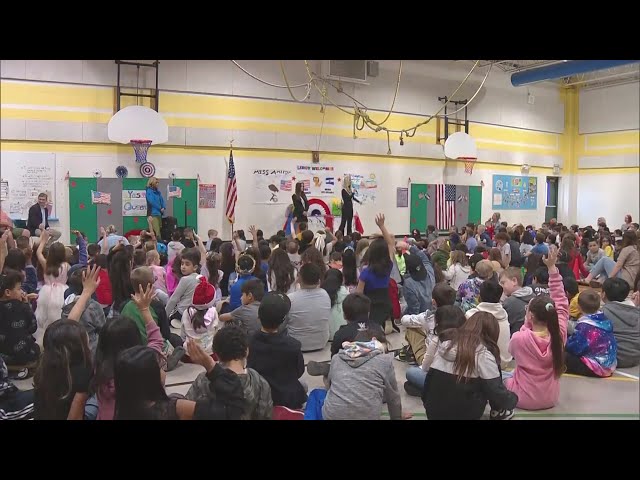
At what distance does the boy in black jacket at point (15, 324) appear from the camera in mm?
3795

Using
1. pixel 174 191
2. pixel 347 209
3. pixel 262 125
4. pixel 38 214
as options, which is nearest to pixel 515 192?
pixel 347 209

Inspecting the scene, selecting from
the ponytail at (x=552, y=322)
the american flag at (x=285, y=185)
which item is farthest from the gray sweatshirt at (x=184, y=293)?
the american flag at (x=285, y=185)

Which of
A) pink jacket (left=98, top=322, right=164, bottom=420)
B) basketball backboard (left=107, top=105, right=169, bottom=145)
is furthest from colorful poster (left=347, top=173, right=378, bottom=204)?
pink jacket (left=98, top=322, right=164, bottom=420)

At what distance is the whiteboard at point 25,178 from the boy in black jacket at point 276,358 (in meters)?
7.27

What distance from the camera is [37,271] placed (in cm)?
547

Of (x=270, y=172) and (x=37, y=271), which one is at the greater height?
(x=270, y=172)

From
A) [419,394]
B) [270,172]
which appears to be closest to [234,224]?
[270,172]

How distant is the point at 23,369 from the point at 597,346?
164 inches

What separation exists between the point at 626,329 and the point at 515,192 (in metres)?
10.6

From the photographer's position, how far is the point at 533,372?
347cm

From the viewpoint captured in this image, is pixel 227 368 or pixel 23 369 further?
pixel 23 369

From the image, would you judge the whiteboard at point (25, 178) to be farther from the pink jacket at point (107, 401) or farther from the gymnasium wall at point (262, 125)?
the pink jacket at point (107, 401)
